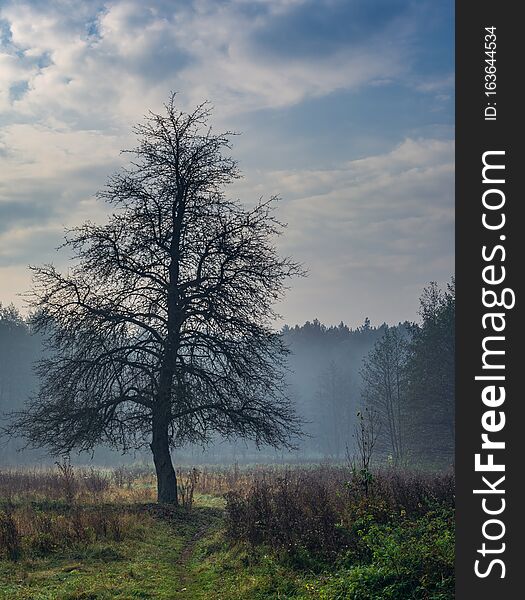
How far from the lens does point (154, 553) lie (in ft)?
41.0

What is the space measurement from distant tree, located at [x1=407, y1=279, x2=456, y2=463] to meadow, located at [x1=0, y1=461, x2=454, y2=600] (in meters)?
30.3

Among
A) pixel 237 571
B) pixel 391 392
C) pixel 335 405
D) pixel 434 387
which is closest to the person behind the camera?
pixel 237 571

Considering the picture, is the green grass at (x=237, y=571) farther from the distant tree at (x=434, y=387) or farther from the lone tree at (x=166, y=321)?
the distant tree at (x=434, y=387)

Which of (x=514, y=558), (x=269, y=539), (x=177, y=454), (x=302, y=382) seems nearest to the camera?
(x=514, y=558)

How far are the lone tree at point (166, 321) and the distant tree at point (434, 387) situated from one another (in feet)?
85.2

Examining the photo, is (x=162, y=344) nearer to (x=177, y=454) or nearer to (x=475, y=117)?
(x=475, y=117)

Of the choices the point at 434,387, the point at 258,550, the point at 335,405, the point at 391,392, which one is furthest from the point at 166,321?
the point at 335,405

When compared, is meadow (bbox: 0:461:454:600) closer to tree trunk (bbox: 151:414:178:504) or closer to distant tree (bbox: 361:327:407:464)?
tree trunk (bbox: 151:414:178:504)

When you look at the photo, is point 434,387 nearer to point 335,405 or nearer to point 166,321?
point 166,321

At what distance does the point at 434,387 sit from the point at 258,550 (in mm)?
34944

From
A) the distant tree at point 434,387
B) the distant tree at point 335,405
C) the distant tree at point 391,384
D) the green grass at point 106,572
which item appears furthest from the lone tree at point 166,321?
the distant tree at point 335,405

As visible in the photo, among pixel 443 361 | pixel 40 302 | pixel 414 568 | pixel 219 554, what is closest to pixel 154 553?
pixel 219 554

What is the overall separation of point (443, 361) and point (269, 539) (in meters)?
34.9

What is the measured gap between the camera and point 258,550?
10969mm
